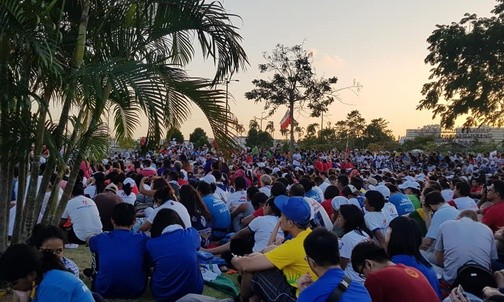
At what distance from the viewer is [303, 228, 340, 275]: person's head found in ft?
11.2

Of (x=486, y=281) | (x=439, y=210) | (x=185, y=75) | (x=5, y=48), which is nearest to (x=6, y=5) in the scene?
(x=5, y=48)

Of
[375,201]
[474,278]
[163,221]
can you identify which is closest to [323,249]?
[474,278]

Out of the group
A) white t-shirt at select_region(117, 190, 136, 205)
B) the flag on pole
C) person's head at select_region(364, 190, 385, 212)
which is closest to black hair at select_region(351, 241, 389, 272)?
person's head at select_region(364, 190, 385, 212)

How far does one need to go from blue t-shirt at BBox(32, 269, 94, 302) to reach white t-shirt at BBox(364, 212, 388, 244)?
4.19 m

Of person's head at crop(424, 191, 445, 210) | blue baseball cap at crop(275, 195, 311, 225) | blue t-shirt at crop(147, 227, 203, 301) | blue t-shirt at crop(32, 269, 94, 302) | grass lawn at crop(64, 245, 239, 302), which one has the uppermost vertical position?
blue baseball cap at crop(275, 195, 311, 225)

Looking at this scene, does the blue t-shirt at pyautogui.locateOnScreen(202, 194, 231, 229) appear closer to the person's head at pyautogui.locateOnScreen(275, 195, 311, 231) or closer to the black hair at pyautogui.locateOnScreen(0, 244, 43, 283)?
the person's head at pyautogui.locateOnScreen(275, 195, 311, 231)

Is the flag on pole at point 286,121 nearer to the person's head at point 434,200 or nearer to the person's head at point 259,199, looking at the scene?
the person's head at point 259,199

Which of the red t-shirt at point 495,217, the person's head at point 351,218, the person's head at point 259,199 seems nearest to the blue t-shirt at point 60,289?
the person's head at point 351,218

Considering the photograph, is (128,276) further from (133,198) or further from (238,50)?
(133,198)

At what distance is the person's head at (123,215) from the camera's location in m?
5.57

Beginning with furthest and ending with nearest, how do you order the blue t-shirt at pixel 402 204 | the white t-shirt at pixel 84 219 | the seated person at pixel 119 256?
the blue t-shirt at pixel 402 204
the white t-shirt at pixel 84 219
the seated person at pixel 119 256

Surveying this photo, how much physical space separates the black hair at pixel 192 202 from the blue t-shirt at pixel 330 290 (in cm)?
489

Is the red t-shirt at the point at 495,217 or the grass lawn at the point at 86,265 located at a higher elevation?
the red t-shirt at the point at 495,217

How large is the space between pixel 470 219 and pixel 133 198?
245 inches
